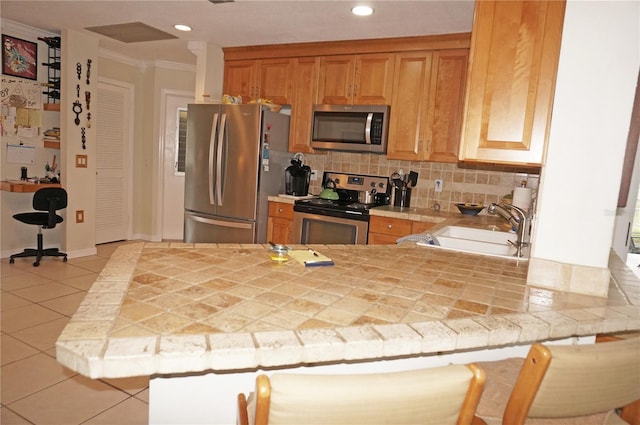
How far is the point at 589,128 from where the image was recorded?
138 cm

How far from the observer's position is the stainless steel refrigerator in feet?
12.6

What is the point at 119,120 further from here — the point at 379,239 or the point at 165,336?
the point at 165,336

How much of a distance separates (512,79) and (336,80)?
2510 mm

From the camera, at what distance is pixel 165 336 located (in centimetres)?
88

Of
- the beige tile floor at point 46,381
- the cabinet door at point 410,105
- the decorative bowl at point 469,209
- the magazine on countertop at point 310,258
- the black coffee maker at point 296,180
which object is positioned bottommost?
the beige tile floor at point 46,381

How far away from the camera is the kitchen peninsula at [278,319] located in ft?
2.77

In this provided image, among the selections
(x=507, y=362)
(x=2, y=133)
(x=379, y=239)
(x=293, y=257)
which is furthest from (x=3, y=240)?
(x=507, y=362)

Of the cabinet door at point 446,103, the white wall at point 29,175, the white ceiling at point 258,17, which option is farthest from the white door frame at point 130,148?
the cabinet door at point 446,103

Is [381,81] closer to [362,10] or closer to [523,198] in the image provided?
[362,10]

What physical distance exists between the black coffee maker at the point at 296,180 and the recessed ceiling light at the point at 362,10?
157 cm

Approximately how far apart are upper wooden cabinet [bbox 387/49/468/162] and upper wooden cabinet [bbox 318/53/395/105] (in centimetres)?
10

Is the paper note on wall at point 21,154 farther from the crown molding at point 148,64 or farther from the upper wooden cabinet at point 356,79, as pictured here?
the upper wooden cabinet at point 356,79

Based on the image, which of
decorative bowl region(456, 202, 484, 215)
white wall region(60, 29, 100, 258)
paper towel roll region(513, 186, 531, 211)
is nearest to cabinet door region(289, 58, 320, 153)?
decorative bowl region(456, 202, 484, 215)

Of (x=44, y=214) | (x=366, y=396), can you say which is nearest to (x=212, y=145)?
(x=44, y=214)
